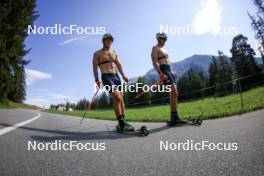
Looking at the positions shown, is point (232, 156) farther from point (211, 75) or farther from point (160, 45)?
point (211, 75)

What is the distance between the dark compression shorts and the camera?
23.6ft

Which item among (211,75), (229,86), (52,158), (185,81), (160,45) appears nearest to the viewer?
(52,158)

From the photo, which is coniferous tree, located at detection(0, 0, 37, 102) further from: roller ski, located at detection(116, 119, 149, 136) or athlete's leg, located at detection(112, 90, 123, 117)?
roller ski, located at detection(116, 119, 149, 136)

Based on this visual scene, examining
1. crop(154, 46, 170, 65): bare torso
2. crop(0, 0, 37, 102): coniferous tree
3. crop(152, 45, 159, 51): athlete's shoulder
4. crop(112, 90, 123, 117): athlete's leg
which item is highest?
crop(0, 0, 37, 102): coniferous tree

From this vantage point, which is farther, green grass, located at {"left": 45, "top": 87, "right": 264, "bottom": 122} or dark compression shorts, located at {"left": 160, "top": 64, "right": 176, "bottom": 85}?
green grass, located at {"left": 45, "top": 87, "right": 264, "bottom": 122}

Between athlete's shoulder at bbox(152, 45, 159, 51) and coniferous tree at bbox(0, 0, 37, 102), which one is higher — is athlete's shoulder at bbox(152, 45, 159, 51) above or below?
below

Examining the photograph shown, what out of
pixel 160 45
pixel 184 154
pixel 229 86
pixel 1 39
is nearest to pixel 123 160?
pixel 184 154

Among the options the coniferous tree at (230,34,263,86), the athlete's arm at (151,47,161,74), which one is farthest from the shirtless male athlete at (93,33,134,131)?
the coniferous tree at (230,34,263,86)

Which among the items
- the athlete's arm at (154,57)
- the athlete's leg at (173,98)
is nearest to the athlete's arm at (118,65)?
the athlete's arm at (154,57)

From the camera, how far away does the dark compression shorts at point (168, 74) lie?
23.6 ft

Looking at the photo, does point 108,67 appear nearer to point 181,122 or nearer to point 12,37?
point 181,122

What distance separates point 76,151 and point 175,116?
4.17 m

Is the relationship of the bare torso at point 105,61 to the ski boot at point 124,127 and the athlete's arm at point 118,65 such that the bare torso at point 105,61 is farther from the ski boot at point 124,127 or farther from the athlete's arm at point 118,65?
the ski boot at point 124,127

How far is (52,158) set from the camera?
9.05 feet
